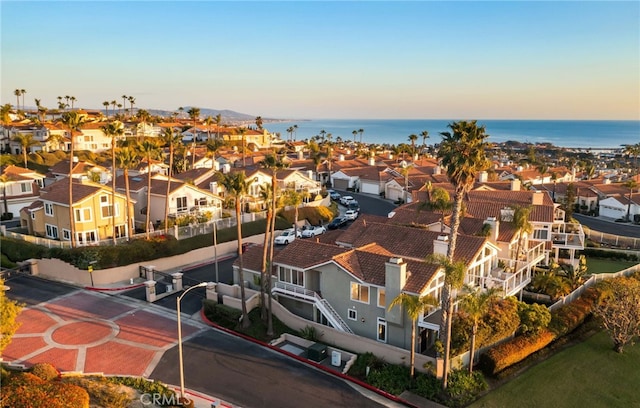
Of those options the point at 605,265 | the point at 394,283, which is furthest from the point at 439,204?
the point at 394,283

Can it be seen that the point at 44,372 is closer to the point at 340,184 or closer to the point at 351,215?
the point at 351,215

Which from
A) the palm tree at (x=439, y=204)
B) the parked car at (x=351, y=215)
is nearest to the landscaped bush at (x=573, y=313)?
the palm tree at (x=439, y=204)

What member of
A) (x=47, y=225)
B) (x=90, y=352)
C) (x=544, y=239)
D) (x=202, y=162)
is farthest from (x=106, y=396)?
(x=202, y=162)

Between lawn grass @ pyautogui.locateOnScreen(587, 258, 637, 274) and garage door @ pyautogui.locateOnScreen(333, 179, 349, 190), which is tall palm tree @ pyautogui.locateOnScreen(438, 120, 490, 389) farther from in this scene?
garage door @ pyautogui.locateOnScreen(333, 179, 349, 190)

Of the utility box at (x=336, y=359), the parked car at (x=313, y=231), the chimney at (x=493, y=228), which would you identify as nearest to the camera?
the utility box at (x=336, y=359)

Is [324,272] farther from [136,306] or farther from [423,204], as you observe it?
[423,204]

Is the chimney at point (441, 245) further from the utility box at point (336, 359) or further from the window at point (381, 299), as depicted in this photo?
the utility box at point (336, 359)
